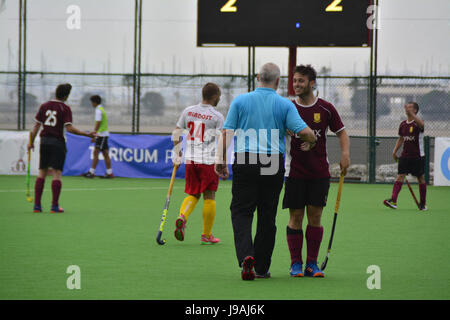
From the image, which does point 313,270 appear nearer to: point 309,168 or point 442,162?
point 309,168

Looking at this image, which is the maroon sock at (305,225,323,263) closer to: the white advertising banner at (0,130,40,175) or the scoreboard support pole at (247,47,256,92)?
the scoreboard support pole at (247,47,256,92)

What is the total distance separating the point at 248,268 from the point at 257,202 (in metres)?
0.59

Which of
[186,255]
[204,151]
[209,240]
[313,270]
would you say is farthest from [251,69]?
[313,270]

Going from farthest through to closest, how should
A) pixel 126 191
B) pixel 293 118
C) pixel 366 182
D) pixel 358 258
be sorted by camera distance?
pixel 366 182 → pixel 126 191 → pixel 358 258 → pixel 293 118

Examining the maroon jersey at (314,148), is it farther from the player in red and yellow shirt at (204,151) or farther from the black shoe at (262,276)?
the player in red and yellow shirt at (204,151)

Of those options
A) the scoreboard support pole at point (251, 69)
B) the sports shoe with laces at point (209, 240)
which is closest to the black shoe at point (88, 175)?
the scoreboard support pole at point (251, 69)

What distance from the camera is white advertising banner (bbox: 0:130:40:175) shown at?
20406mm

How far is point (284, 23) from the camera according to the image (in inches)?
676

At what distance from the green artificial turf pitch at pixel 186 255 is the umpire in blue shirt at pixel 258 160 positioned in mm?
279

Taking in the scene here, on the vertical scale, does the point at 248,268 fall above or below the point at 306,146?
below

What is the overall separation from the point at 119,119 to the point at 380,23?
8.28m
